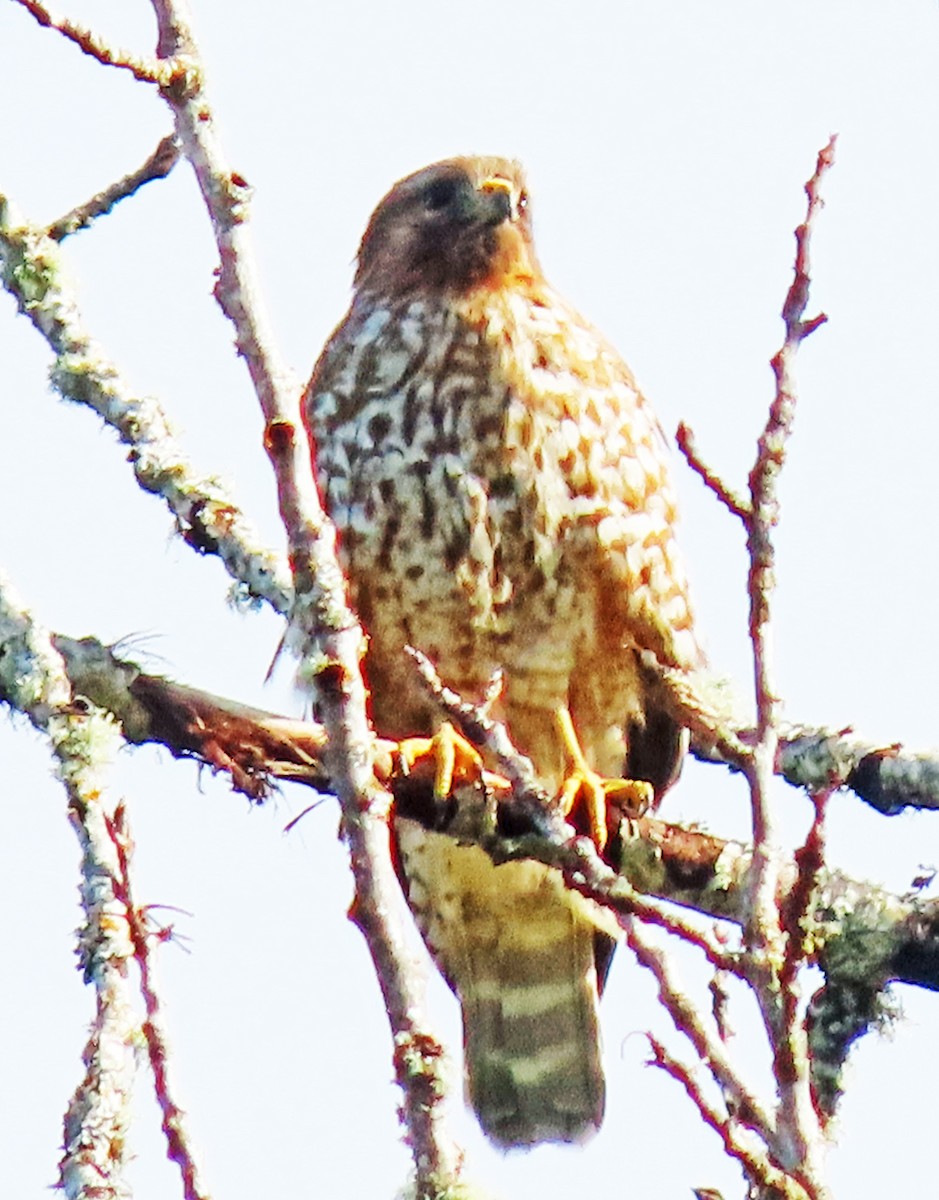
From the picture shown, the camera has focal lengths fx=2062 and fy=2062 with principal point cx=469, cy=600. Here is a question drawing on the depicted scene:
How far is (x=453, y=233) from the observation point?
5.27m

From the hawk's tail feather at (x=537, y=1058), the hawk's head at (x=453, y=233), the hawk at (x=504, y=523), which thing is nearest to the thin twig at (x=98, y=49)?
the hawk at (x=504, y=523)

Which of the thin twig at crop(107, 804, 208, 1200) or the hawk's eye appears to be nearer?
the thin twig at crop(107, 804, 208, 1200)

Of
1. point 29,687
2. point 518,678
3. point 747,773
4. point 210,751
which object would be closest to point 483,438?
point 518,678

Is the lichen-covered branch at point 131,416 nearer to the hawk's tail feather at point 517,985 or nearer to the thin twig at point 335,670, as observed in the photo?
the hawk's tail feather at point 517,985

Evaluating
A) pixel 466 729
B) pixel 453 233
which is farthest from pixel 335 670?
pixel 453 233

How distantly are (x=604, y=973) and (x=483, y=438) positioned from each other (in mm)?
1567

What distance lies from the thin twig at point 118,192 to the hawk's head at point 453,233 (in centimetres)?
130

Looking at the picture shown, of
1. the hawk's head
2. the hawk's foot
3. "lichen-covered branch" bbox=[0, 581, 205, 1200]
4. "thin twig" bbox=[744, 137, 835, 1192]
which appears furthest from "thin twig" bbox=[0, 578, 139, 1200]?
the hawk's head

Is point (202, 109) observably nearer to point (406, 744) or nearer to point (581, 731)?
point (406, 744)

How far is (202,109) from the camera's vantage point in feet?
8.81

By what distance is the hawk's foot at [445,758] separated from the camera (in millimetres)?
4062

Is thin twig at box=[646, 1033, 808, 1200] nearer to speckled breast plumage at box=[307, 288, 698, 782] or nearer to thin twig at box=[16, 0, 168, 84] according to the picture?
thin twig at box=[16, 0, 168, 84]

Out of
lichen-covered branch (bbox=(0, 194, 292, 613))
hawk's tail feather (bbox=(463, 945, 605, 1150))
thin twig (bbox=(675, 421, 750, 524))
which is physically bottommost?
thin twig (bbox=(675, 421, 750, 524))

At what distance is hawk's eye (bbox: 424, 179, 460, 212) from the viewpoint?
17.5ft
